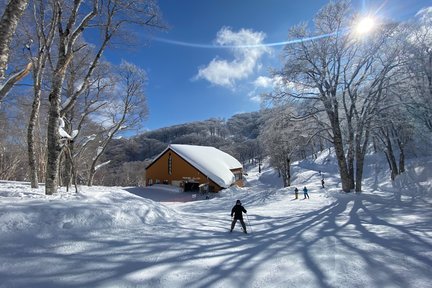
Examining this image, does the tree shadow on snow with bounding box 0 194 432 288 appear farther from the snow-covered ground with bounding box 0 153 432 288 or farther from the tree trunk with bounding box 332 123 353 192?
the tree trunk with bounding box 332 123 353 192

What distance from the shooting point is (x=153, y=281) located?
384 centimetres

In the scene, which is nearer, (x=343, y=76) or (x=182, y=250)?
(x=182, y=250)

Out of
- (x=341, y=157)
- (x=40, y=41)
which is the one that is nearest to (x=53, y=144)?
(x=40, y=41)

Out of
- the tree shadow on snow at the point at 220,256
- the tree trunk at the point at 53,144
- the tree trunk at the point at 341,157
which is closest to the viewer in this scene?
the tree shadow on snow at the point at 220,256

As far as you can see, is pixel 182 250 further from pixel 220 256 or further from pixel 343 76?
pixel 343 76

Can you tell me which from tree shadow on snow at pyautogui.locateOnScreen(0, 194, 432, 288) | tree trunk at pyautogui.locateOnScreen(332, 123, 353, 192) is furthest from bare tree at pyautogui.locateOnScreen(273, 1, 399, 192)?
tree shadow on snow at pyautogui.locateOnScreen(0, 194, 432, 288)

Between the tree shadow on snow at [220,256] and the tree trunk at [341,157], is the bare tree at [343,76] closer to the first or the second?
the tree trunk at [341,157]

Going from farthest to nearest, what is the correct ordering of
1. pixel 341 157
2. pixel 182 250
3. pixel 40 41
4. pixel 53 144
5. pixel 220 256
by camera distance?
pixel 341 157 < pixel 40 41 < pixel 53 144 < pixel 182 250 < pixel 220 256

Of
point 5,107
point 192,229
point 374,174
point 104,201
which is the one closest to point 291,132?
point 192,229

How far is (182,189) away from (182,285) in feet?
83.7

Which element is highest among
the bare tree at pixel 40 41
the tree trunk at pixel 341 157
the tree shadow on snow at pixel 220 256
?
the bare tree at pixel 40 41

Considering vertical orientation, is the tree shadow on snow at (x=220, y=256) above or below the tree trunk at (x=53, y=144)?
below

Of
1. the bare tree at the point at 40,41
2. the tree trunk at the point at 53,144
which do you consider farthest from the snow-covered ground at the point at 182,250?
the bare tree at the point at 40,41

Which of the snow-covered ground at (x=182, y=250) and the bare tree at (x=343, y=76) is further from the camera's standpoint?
the bare tree at (x=343, y=76)
